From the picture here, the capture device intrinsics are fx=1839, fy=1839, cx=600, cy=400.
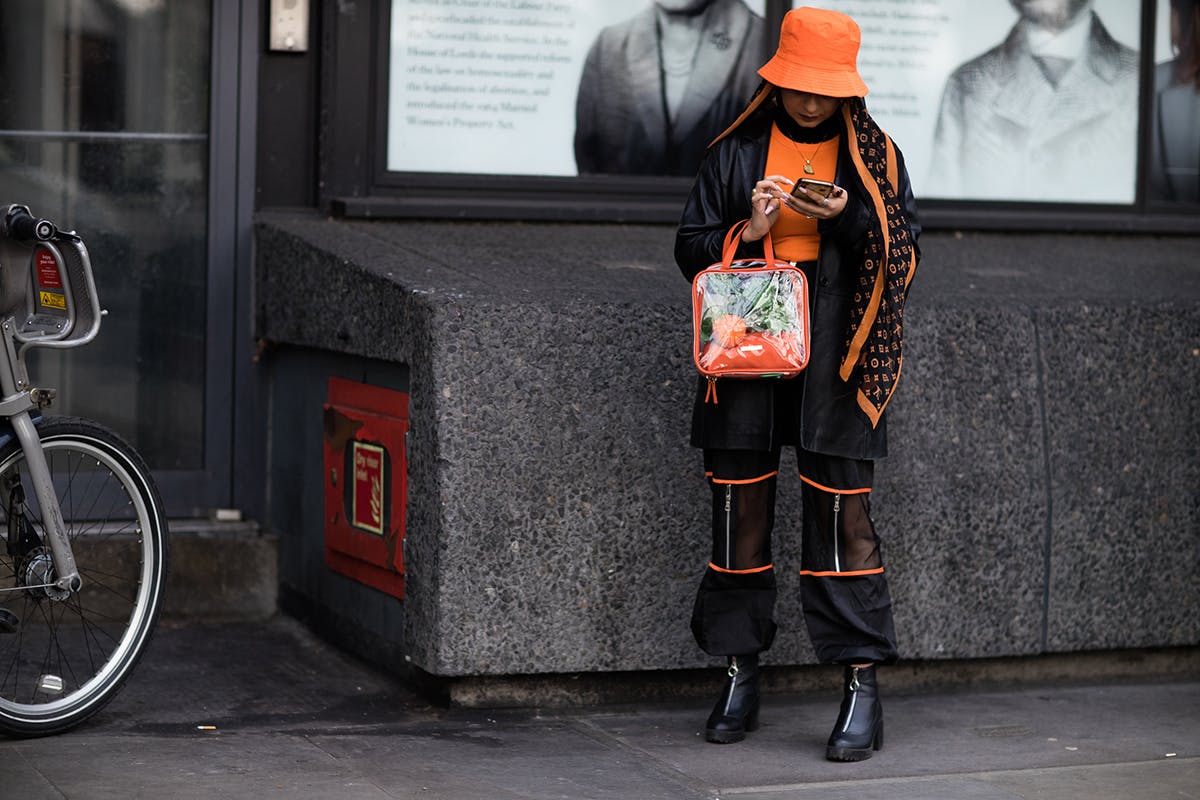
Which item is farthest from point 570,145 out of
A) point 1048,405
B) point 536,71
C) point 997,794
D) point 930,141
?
point 997,794

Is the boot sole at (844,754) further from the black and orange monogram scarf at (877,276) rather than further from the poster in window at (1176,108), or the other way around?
the poster in window at (1176,108)

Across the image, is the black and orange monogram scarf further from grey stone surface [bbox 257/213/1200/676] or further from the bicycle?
the bicycle

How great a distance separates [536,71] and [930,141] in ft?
4.76

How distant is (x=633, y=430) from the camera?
4.95 m

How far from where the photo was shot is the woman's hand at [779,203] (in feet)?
14.0

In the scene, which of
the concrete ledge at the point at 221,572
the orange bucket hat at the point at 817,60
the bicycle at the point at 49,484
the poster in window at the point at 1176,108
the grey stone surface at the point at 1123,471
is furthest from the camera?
the poster in window at the point at 1176,108

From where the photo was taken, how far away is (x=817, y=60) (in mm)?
4352

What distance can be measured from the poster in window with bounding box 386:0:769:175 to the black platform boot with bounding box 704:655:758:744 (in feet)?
6.75

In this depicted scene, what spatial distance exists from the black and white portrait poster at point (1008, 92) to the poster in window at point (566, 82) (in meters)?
0.47

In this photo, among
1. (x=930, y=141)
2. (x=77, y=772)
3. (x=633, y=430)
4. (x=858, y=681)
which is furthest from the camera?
(x=930, y=141)

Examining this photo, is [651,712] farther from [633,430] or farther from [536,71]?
[536,71]

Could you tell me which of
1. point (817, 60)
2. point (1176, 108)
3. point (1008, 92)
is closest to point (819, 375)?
point (817, 60)

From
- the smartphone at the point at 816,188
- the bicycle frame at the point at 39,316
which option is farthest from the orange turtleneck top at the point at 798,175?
the bicycle frame at the point at 39,316

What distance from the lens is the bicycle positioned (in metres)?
4.45
